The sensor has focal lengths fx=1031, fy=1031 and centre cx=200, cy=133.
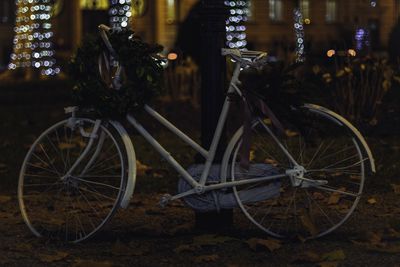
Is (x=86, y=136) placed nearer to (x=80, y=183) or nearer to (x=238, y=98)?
(x=80, y=183)

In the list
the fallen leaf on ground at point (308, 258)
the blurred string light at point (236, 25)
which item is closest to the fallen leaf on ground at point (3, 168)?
the fallen leaf on ground at point (308, 258)

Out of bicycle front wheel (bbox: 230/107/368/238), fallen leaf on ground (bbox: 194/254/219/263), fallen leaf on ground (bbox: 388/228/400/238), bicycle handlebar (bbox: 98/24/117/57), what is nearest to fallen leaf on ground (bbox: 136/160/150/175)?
bicycle front wheel (bbox: 230/107/368/238)

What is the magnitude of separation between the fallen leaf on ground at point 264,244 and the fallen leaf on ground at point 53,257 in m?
1.07

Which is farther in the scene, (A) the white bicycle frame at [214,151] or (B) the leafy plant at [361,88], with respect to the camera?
(B) the leafy plant at [361,88]

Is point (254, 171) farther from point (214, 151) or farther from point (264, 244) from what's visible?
point (264, 244)

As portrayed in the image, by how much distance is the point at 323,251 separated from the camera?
231 inches

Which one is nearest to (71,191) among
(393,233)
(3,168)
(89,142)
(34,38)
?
(89,142)

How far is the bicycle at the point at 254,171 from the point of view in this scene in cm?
604

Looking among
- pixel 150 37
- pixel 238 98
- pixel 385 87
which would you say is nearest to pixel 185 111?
pixel 385 87

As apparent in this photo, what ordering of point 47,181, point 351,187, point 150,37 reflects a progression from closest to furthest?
point 351,187, point 47,181, point 150,37

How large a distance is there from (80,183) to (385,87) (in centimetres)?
525

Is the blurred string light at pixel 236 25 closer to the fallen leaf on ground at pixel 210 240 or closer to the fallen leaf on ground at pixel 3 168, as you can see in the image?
the fallen leaf on ground at pixel 3 168

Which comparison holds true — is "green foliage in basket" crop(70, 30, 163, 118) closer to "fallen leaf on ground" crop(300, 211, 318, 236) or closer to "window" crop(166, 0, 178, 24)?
"fallen leaf on ground" crop(300, 211, 318, 236)

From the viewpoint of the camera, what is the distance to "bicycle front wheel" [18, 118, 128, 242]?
247 inches
